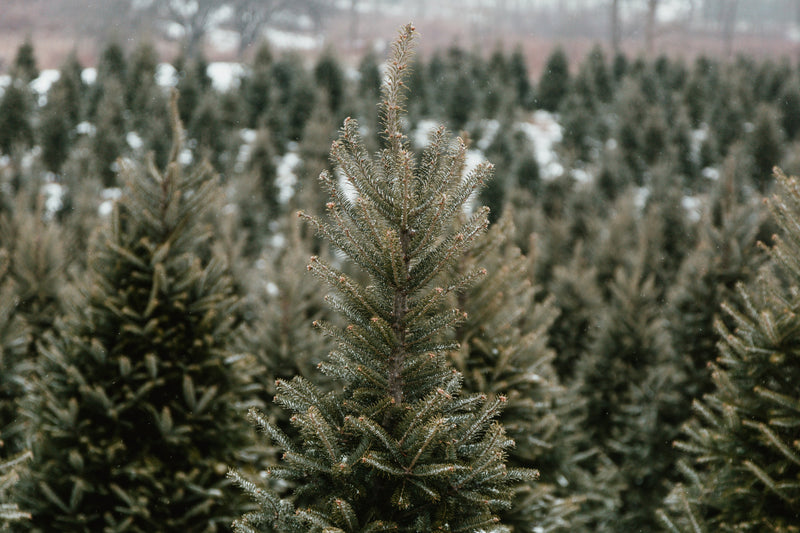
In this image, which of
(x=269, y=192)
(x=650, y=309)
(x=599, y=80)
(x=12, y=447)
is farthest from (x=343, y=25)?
(x=12, y=447)

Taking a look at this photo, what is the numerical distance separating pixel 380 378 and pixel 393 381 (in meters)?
0.08

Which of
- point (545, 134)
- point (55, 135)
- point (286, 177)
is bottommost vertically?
point (545, 134)

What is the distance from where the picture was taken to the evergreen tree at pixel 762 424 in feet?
11.5

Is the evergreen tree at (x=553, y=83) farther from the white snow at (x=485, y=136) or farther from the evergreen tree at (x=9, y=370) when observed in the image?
the evergreen tree at (x=9, y=370)

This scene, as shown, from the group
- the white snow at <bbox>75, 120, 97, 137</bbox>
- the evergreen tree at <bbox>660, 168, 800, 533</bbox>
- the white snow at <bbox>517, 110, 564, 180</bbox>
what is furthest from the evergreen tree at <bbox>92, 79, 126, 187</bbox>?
the evergreen tree at <bbox>660, 168, 800, 533</bbox>

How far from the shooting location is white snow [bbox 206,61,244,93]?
25.4 m

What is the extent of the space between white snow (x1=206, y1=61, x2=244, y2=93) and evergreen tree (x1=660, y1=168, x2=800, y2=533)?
2191 centimetres

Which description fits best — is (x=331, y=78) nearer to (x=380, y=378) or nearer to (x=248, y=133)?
(x=248, y=133)

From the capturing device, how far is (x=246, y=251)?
14312 mm

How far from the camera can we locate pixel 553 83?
3016 cm

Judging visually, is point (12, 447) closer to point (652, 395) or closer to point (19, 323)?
point (19, 323)

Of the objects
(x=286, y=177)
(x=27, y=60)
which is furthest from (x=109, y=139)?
(x=27, y=60)

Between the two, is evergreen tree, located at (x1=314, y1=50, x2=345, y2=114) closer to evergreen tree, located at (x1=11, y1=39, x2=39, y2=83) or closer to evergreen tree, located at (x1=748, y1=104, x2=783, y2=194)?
evergreen tree, located at (x1=11, y1=39, x2=39, y2=83)

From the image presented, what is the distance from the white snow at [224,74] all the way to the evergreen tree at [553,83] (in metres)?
15.6
